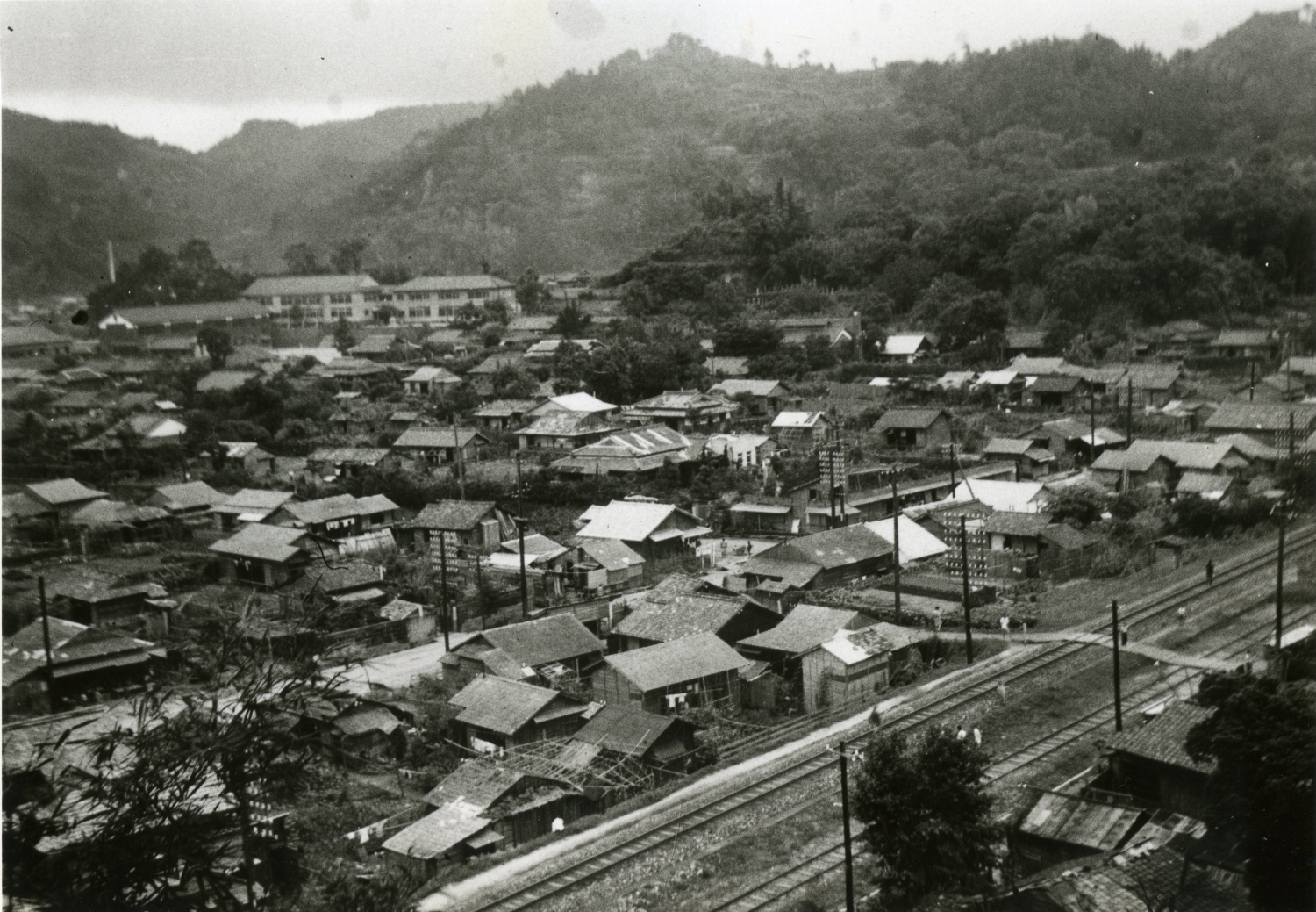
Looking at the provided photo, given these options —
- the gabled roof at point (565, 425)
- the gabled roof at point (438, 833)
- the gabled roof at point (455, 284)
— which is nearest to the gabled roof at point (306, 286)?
the gabled roof at point (455, 284)

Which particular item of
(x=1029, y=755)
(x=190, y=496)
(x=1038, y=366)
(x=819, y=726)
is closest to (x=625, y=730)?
(x=819, y=726)

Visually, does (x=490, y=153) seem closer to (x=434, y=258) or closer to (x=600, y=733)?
(x=434, y=258)

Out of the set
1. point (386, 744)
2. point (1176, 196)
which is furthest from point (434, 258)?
point (386, 744)

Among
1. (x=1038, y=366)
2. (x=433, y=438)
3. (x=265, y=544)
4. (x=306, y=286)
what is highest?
(x=306, y=286)

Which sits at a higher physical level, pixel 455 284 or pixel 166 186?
pixel 166 186

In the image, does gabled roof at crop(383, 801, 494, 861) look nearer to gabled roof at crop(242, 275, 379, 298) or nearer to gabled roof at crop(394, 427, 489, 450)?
gabled roof at crop(394, 427, 489, 450)

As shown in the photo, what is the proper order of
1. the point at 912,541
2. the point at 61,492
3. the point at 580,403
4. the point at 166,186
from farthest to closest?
the point at 166,186 < the point at 580,403 < the point at 61,492 < the point at 912,541

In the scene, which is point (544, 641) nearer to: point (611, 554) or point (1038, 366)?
point (611, 554)
